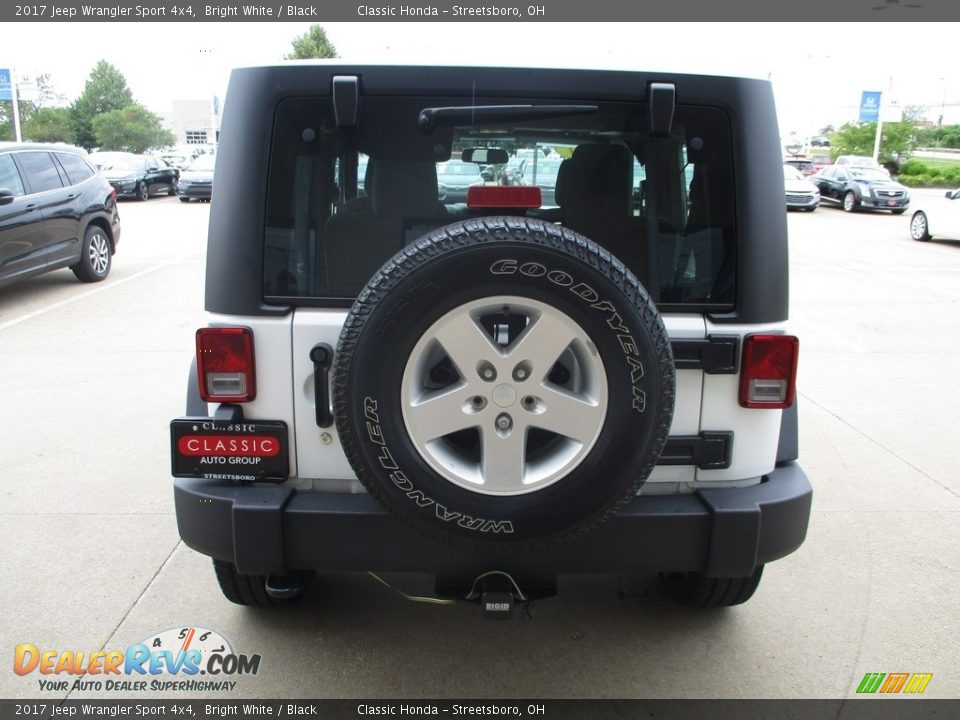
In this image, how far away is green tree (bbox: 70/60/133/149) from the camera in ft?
222

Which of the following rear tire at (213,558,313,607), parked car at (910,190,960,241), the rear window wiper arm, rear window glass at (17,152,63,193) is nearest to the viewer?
the rear window wiper arm

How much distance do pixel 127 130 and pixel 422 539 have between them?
64.6 metres

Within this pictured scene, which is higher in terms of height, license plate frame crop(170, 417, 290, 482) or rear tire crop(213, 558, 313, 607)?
license plate frame crop(170, 417, 290, 482)

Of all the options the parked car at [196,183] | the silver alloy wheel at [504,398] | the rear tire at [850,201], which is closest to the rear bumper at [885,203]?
the rear tire at [850,201]

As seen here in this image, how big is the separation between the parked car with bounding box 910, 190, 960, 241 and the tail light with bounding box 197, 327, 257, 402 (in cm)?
1711

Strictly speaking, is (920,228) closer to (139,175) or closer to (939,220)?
(939,220)

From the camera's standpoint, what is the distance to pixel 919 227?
57.5ft

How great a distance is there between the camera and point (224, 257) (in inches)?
100

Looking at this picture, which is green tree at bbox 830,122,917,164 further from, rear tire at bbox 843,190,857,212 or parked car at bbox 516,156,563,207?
parked car at bbox 516,156,563,207

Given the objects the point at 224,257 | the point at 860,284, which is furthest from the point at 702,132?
the point at 860,284

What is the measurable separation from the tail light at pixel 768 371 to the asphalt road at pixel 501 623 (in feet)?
3.41

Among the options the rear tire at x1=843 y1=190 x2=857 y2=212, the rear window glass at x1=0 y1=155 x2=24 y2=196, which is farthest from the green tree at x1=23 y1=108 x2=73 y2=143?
the rear window glass at x1=0 y1=155 x2=24 y2=196

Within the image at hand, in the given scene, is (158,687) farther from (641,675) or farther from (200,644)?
(641,675)

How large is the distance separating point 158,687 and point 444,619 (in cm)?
107
